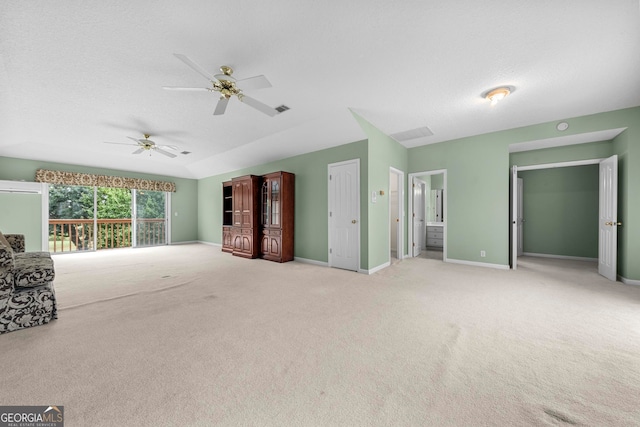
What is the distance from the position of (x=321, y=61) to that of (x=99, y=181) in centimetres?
751

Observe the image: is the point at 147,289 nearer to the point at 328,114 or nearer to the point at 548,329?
the point at 328,114

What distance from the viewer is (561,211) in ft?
17.8

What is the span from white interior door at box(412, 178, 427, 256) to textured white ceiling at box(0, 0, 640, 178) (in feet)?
6.43

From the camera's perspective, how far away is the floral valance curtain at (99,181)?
5844 millimetres

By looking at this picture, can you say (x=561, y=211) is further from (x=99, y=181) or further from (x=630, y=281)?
(x=99, y=181)

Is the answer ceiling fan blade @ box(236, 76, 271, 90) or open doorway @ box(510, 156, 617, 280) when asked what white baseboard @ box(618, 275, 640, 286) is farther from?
ceiling fan blade @ box(236, 76, 271, 90)

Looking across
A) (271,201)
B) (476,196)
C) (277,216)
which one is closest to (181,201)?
(271,201)

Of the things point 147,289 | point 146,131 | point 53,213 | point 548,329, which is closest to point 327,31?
point 548,329

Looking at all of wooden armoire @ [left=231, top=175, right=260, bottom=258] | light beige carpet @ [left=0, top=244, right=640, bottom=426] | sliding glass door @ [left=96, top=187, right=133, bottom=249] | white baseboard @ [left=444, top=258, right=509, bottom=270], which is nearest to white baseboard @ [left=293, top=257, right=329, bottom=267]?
wooden armoire @ [left=231, top=175, right=260, bottom=258]

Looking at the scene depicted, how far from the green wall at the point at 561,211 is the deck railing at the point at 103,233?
426 inches

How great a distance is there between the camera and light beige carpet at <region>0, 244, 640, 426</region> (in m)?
1.26

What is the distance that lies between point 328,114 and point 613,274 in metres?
5.06

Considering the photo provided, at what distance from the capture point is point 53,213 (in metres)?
6.08

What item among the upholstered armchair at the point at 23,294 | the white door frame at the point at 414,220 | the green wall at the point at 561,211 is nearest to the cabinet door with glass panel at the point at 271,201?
the white door frame at the point at 414,220
